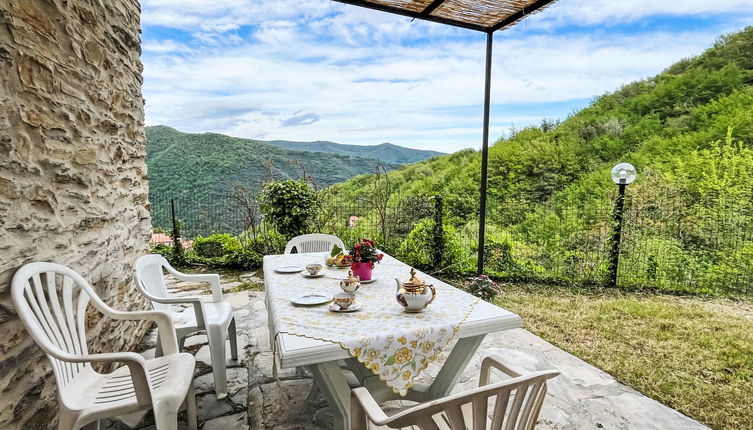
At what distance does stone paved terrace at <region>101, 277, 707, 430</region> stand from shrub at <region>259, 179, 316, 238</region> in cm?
254

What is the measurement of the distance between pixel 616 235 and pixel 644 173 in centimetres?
315

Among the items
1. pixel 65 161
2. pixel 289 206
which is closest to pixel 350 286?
pixel 65 161

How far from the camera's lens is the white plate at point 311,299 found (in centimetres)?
180

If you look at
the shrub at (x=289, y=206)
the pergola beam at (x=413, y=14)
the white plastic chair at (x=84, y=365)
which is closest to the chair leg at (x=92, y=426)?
the white plastic chair at (x=84, y=365)

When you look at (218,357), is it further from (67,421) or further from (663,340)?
(663,340)

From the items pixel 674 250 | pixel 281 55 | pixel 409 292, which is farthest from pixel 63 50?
pixel 674 250

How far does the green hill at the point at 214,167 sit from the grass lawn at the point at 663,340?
3006 mm

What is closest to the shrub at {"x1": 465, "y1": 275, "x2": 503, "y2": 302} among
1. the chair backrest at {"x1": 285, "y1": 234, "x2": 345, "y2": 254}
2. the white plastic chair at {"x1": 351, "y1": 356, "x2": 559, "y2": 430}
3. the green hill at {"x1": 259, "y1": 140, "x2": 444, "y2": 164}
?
the chair backrest at {"x1": 285, "y1": 234, "x2": 345, "y2": 254}

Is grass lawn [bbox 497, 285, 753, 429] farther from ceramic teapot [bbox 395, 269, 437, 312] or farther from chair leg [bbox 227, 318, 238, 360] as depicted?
chair leg [bbox 227, 318, 238, 360]

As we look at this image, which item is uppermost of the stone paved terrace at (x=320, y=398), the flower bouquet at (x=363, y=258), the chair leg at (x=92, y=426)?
the flower bouquet at (x=363, y=258)

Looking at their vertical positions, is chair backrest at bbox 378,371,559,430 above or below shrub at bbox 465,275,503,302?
above

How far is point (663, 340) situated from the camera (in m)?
3.23

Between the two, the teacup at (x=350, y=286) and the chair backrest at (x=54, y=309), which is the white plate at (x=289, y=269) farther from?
the chair backrest at (x=54, y=309)

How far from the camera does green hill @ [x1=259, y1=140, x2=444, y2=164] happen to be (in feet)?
33.2
